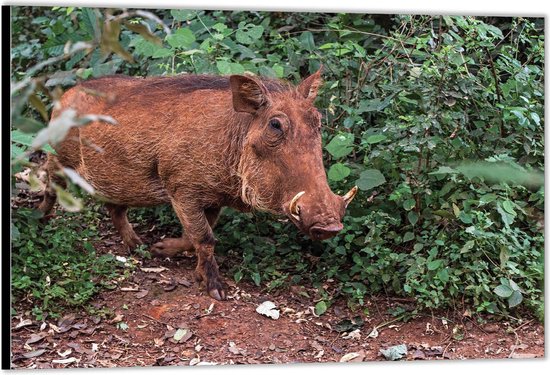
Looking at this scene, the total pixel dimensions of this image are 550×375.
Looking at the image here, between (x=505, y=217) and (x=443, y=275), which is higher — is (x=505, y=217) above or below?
above

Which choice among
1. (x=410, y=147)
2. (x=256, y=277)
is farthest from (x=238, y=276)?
(x=410, y=147)

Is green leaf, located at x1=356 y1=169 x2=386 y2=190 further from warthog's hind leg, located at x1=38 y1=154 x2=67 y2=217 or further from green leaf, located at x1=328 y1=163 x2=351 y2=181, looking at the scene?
warthog's hind leg, located at x1=38 y1=154 x2=67 y2=217

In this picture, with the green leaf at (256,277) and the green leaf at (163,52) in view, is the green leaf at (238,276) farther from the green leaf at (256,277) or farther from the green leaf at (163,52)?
the green leaf at (163,52)

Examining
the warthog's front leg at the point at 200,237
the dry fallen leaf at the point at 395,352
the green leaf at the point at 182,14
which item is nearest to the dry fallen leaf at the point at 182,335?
the warthog's front leg at the point at 200,237

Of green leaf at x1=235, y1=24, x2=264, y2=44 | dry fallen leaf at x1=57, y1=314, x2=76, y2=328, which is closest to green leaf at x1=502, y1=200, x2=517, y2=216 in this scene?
green leaf at x1=235, y1=24, x2=264, y2=44

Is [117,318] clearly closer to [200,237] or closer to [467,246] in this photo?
[200,237]

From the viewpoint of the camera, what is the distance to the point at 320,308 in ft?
11.5

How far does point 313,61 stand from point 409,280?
3.42 ft

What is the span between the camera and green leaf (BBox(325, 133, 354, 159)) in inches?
142

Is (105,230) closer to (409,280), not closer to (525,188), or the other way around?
(409,280)

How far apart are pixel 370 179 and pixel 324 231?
0.68 meters

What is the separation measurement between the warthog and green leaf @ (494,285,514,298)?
0.76 m

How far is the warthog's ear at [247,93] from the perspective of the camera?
3.27m

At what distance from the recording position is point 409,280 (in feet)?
11.5
